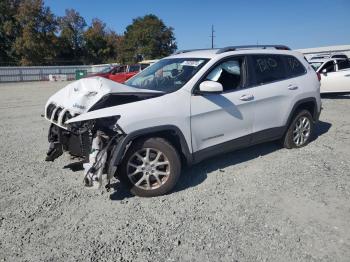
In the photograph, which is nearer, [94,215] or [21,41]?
[94,215]

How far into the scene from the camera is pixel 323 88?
12242 mm

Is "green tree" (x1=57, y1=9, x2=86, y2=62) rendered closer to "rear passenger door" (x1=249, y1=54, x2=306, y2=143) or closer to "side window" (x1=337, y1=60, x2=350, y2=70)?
"side window" (x1=337, y1=60, x2=350, y2=70)

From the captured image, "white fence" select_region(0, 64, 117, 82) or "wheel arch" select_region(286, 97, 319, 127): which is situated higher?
"white fence" select_region(0, 64, 117, 82)

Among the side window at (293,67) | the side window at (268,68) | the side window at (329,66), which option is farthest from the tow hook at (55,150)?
the side window at (329,66)

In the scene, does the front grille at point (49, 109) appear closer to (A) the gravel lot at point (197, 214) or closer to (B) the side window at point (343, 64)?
(A) the gravel lot at point (197, 214)

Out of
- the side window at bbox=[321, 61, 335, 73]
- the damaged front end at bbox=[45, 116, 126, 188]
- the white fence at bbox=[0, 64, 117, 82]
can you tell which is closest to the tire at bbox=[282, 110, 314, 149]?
the damaged front end at bbox=[45, 116, 126, 188]

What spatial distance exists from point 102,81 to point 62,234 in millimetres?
1919

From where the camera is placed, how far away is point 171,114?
164 inches

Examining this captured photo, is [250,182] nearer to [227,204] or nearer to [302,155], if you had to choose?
[227,204]

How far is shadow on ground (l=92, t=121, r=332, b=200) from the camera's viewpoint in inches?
175

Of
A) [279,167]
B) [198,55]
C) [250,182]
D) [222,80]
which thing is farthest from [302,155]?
[198,55]

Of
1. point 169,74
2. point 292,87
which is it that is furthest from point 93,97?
point 292,87

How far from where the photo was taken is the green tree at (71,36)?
190 ft

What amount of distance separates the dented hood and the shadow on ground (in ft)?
3.88
